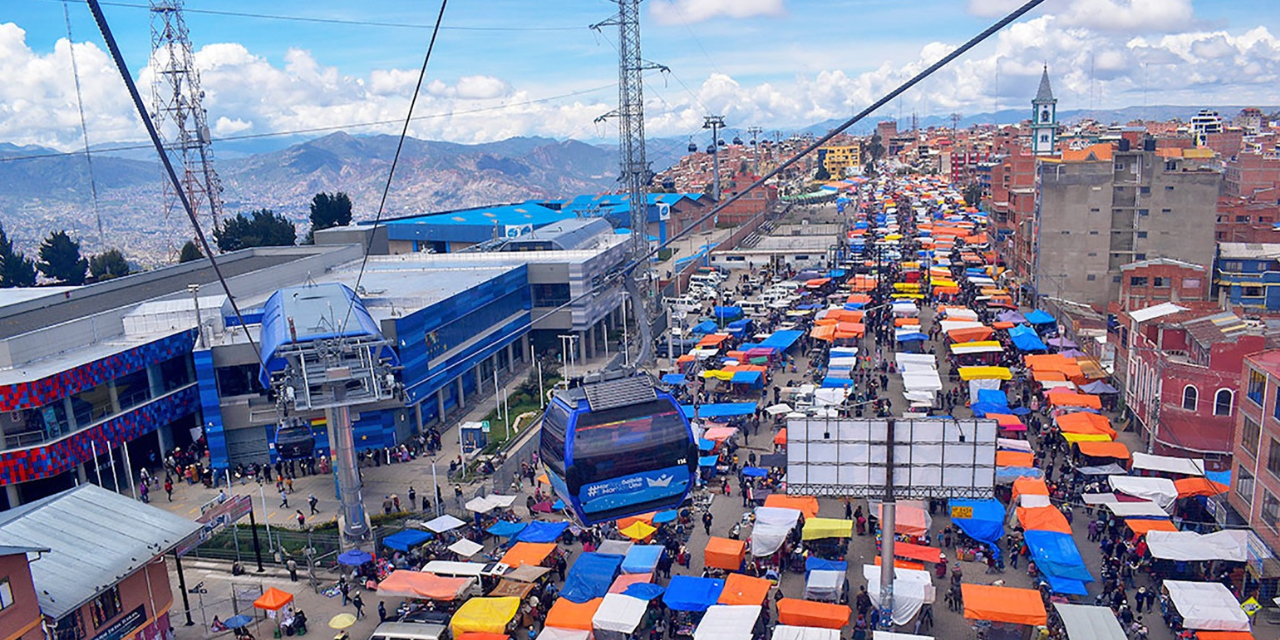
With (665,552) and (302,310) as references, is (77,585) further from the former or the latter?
(665,552)

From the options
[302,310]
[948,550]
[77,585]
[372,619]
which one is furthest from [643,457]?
[302,310]

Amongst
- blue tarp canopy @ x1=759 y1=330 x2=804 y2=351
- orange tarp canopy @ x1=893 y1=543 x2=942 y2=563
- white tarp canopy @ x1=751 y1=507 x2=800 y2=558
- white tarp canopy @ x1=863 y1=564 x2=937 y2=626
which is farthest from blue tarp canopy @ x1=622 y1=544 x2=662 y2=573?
blue tarp canopy @ x1=759 y1=330 x2=804 y2=351

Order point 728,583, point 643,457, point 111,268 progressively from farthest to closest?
point 111,268
point 728,583
point 643,457

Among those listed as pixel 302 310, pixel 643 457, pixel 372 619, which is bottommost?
pixel 372 619

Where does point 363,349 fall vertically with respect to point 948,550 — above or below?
above

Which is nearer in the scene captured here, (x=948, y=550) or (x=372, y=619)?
(x=372, y=619)

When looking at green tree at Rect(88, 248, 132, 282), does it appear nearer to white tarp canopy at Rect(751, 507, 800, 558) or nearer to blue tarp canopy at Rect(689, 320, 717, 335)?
blue tarp canopy at Rect(689, 320, 717, 335)

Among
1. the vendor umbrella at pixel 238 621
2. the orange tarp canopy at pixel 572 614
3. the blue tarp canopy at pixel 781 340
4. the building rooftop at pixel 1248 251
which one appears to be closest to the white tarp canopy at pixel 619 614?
the orange tarp canopy at pixel 572 614

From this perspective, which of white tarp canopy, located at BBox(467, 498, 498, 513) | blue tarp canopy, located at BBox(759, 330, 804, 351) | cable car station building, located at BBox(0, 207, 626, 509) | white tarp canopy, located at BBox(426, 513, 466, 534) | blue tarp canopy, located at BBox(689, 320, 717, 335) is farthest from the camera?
blue tarp canopy, located at BBox(689, 320, 717, 335)
